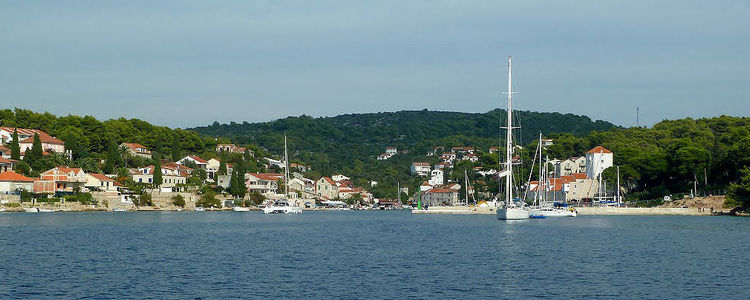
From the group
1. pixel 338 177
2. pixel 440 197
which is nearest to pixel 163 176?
pixel 440 197

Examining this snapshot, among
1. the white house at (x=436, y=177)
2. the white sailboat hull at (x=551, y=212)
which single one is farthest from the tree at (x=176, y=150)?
the white house at (x=436, y=177)

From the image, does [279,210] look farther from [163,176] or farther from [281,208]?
[163,176]

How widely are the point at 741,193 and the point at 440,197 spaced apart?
2692 inches

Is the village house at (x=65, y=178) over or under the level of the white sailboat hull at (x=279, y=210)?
over

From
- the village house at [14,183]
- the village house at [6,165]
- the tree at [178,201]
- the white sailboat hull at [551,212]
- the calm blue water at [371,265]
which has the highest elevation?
the village house at [6,165]

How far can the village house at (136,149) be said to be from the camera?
109312mm

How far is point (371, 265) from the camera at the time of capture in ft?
103

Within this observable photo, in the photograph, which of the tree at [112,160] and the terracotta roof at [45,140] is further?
the tree at [112,160]

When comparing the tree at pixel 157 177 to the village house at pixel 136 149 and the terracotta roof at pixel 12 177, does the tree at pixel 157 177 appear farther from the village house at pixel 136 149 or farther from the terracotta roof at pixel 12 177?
the village house at pixel 136 149

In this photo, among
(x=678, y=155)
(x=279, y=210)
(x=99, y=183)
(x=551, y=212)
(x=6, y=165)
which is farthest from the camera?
(x=279, y=210)

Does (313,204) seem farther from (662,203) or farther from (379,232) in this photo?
(379,232)

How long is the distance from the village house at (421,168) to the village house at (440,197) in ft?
111

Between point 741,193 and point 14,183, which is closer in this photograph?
point 741,193

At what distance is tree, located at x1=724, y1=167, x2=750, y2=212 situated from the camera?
7321 centimetres
